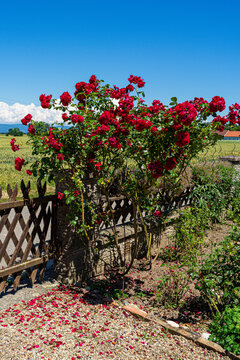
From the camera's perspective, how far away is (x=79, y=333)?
3221mm

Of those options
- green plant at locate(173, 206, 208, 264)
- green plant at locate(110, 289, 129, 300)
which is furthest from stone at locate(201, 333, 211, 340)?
green plant at locate(173, 206, 208, 264)

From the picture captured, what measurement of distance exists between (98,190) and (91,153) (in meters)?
0.79

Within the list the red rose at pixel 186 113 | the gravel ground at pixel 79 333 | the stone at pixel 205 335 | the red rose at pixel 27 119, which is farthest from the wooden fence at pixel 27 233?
the stone at pixel 205 335

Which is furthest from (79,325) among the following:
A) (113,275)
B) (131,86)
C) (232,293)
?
(131,86)

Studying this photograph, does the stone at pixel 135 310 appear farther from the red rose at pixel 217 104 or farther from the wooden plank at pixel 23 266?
the red rose at pixel 217 104

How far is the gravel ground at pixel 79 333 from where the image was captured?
2902 mm

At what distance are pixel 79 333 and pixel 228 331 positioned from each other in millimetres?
1617

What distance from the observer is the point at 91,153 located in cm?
404

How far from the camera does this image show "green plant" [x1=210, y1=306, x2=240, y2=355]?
2994 millimetres

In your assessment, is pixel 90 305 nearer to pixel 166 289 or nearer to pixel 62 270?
pixel 62 270

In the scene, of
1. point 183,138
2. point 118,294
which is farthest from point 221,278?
point 183,138

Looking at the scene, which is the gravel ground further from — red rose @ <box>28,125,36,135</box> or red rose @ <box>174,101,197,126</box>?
red rose @ <box>174,101,197,126</box>

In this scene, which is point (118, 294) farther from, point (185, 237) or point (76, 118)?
point (76, 118)

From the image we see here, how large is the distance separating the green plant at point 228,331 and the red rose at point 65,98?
3.14 meters
